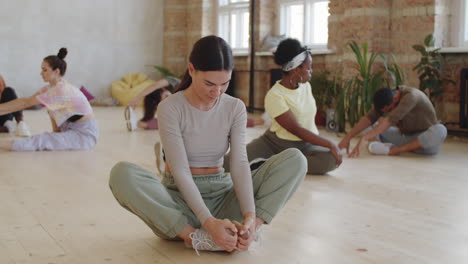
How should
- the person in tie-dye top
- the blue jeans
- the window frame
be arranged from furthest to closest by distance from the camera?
the window frame, the blue jeans, the person in tie-dye top

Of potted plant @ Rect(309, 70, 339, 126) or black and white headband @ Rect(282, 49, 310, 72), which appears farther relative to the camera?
potted plant @ Rect(309, 70, 339, 126)

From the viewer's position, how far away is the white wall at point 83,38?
10.1 metres

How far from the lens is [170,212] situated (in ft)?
6.93

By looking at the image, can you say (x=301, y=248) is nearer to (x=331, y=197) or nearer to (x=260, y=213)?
(x=260, y=213)

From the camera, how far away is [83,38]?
1080 centimetres

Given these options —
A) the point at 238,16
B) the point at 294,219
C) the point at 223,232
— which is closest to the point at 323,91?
the point at 238,16

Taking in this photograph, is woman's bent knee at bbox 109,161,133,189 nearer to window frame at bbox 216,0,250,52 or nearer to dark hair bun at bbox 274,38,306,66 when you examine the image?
dark hair bun at bbox 274,38,306,66

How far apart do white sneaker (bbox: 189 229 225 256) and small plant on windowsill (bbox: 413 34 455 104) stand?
457 centimetres

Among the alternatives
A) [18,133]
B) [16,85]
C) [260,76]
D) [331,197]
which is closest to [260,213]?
[331,197]

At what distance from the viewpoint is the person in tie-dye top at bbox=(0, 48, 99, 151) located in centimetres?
468

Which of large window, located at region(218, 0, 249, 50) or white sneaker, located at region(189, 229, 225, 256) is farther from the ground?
large window, located at region(218, 0, 249, 50)

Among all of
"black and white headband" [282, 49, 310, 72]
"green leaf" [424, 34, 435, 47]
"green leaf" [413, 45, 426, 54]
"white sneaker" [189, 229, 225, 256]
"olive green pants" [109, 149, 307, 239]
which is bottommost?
"white sneaker" [189, 229, 225, 256]

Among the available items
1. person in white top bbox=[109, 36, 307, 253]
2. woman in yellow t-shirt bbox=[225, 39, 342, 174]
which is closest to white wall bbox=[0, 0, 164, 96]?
woman in yellow t-shirt bbox=[225, 39, 342, 174]

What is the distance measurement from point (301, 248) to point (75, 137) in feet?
10.4
